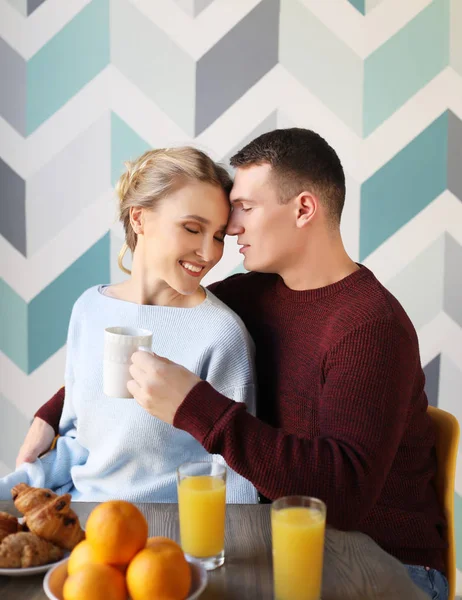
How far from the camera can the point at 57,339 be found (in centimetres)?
256

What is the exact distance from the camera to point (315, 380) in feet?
4.75

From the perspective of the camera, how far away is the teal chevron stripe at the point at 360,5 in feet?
8.04

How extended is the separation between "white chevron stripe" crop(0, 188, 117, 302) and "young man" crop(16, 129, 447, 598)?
2.81ft

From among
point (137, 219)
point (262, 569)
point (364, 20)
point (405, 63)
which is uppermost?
point (364, 20)

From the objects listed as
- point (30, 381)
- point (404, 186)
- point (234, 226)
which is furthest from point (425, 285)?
point (30, 381)

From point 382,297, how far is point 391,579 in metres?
0.58

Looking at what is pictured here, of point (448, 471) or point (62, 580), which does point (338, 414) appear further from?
point (62, 580)

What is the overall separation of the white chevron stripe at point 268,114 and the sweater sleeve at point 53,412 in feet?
3.71

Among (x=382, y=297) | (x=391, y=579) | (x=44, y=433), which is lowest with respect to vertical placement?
(x=391, y=579)

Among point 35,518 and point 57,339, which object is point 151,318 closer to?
point 35,518

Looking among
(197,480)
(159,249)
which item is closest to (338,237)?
(159,249)

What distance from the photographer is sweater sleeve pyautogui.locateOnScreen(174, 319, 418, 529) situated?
1.15m

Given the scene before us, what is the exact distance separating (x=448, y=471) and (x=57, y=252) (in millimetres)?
1589

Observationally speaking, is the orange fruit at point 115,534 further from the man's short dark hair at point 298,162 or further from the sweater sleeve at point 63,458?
the man's short dark hair at point 298,162
